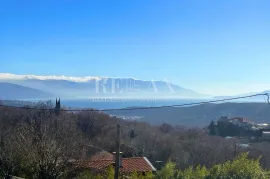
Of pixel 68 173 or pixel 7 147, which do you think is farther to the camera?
pixel 7 147

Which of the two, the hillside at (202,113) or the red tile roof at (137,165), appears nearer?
the red tile roof at (137,165)

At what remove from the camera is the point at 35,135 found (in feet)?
46.9

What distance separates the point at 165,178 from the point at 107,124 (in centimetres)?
5030

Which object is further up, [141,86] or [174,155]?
[141,86]

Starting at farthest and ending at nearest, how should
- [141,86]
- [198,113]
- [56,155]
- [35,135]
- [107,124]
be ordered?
[141,86] → [198,113] → [107,124] → [35,135] → [56,155]

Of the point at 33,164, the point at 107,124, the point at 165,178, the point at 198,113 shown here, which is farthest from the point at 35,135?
the point at 198,113

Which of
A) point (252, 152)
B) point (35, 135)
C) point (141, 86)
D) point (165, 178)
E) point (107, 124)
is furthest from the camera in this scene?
point (141, 86)

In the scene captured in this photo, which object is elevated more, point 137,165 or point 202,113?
point 202,113

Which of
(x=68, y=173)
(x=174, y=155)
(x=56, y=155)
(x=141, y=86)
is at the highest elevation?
(x=141, y=86)

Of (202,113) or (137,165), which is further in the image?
(202,113)

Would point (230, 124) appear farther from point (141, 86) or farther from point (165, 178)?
point (141, 86)

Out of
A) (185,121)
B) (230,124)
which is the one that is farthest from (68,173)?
(185,121)

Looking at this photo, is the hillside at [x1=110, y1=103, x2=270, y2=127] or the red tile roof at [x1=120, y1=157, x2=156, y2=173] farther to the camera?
the hillside at [x1=110, y1=103, x2=270, y2=127]

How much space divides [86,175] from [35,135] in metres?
2.53
